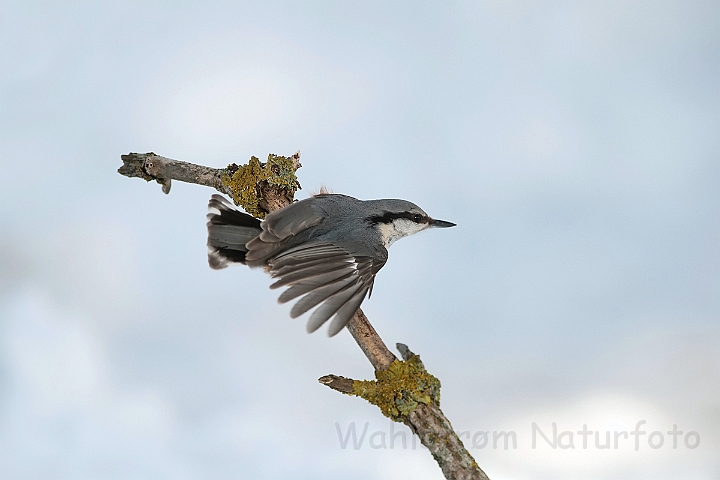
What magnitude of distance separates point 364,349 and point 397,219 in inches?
32.8

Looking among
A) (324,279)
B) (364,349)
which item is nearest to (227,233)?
(324,279)

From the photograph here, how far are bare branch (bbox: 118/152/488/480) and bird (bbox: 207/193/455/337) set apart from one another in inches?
9.1

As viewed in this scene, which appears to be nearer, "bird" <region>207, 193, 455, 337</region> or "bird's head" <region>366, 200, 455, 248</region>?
"bird" <region>207, 193, 455, 337</region>

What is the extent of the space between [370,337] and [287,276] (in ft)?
1.44

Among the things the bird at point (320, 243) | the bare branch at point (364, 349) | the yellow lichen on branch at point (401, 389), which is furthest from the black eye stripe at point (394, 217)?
the yellow lichen on branch at point (401, 389)

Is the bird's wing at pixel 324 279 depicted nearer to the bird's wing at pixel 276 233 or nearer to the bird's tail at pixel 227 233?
the bird's wing at pixel 276 233

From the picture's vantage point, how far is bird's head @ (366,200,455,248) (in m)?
3.20

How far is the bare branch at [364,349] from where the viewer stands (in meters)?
2.28

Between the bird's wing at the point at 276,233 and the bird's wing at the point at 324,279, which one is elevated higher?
the bird's wing at the point at 276,233

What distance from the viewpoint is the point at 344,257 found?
2789 millimetres

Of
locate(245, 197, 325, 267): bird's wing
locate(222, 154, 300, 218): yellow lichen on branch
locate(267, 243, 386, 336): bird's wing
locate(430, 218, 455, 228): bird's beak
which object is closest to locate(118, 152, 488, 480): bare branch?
locate(222, 154, 300, 218): yellow lichen on branch

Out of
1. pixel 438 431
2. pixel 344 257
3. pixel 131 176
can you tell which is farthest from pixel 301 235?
pixel 131 176

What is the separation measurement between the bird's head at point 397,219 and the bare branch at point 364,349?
0.54 meters

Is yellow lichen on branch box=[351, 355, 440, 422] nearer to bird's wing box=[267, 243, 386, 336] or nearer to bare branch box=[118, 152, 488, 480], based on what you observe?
bare branch box=[118, 152, 488, 480]
